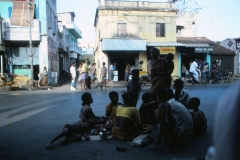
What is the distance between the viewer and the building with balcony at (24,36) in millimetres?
16906

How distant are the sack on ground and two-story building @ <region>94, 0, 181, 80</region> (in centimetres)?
1762

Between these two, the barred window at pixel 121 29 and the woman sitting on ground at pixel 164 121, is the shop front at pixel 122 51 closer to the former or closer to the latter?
the barred window at pixel 121 29

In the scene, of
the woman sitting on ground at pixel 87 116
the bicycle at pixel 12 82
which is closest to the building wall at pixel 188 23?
the bicycle at pixel 12 82

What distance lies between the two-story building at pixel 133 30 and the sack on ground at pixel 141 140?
1762cm

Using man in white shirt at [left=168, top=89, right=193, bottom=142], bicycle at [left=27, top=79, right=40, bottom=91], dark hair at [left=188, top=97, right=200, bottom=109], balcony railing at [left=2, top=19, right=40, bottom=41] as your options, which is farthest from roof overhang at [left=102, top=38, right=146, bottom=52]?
man in white shirt at [left=168, top=89, right=193, bottom=142]

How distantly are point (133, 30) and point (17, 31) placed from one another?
35.8ft

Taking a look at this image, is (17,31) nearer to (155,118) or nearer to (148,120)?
(148,120)

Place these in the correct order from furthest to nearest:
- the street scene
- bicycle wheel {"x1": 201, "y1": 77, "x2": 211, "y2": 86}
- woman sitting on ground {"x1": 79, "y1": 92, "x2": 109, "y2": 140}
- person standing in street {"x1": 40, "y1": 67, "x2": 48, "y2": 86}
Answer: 1. bicycle wheel {"x1": 201, "y1": 77, "x2": 211, "y2": 86}
2. person standing in street {"x1": 40, "y1": 67, "x2": 48, "y2": 86}
3. woman sitting on ground {"x1": 79, "y1": 92, "x2": 109, "y2": 140}
4. the street scene

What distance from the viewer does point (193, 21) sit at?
3406 centimetres

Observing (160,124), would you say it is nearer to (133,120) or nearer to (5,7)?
(133,120)

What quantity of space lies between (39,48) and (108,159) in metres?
16.1

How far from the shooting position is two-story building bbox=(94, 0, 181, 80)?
2195cm

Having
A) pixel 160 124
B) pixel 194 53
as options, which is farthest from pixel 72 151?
pixel 194 53

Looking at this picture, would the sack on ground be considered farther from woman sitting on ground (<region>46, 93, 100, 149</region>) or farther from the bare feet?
the bare feet
